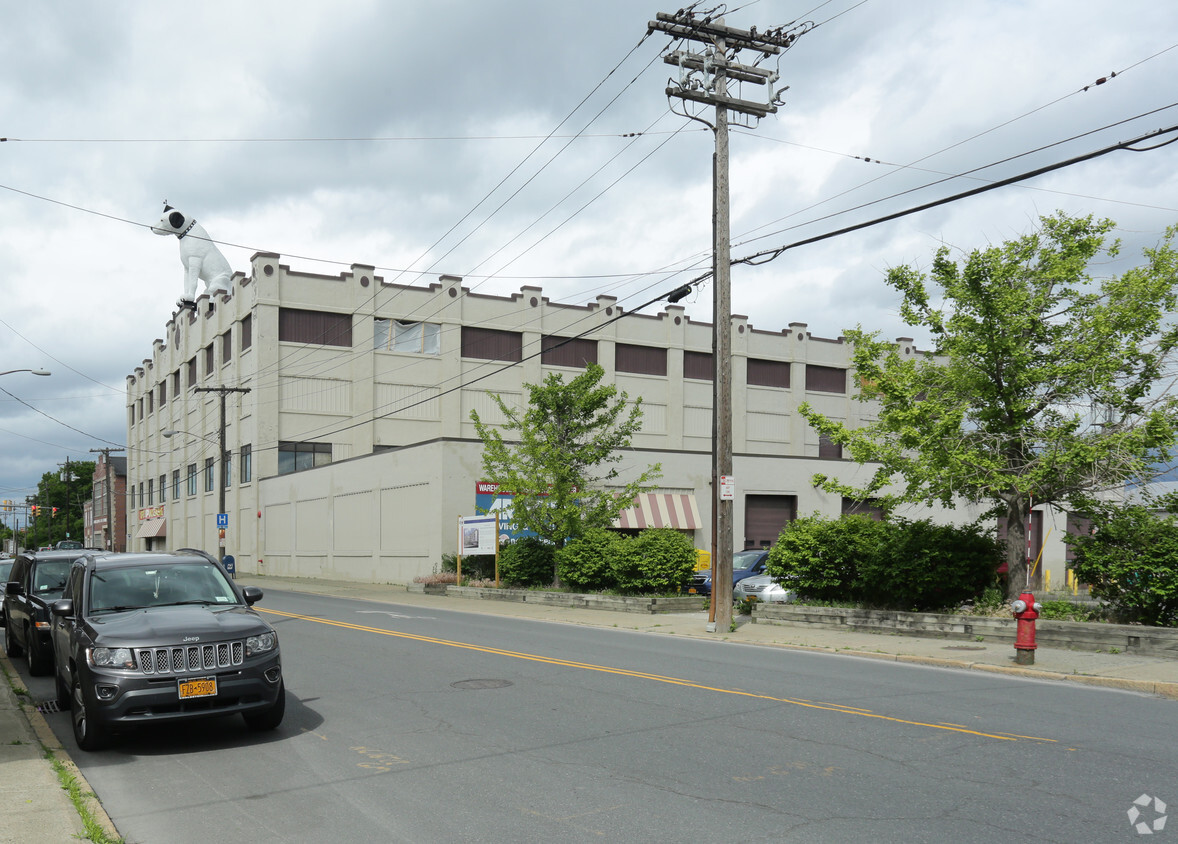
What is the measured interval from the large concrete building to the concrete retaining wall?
19.7 meters

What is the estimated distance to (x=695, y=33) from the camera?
21.0 m

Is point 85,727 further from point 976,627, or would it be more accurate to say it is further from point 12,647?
point 976,627

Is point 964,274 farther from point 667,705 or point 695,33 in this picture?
point 667,705

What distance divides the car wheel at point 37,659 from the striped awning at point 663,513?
1100 inches

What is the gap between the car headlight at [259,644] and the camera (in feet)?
28.6

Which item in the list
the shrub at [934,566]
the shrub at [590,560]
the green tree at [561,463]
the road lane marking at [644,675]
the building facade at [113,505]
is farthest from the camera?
the building facade at [113,505]

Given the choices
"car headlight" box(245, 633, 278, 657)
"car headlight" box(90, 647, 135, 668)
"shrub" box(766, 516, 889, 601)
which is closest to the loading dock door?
"shrub" box(766, 516, 889, 601)

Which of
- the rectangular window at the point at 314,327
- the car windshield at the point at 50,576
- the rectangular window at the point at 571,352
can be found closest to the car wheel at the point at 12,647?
the car windshield at the point at 50,576

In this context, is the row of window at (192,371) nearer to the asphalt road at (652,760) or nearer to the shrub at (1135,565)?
the asphalt road at (652,760)

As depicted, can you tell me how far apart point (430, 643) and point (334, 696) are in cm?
554

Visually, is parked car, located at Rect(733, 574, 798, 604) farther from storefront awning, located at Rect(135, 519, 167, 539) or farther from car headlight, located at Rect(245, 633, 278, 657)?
storefront awning, located at Rect(135, 519, 167, 539)

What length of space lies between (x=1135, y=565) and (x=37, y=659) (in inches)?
601

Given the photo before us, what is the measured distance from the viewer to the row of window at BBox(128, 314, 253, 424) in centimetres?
5512

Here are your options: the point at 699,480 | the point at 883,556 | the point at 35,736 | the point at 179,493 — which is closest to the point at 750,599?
the point at 883,556
